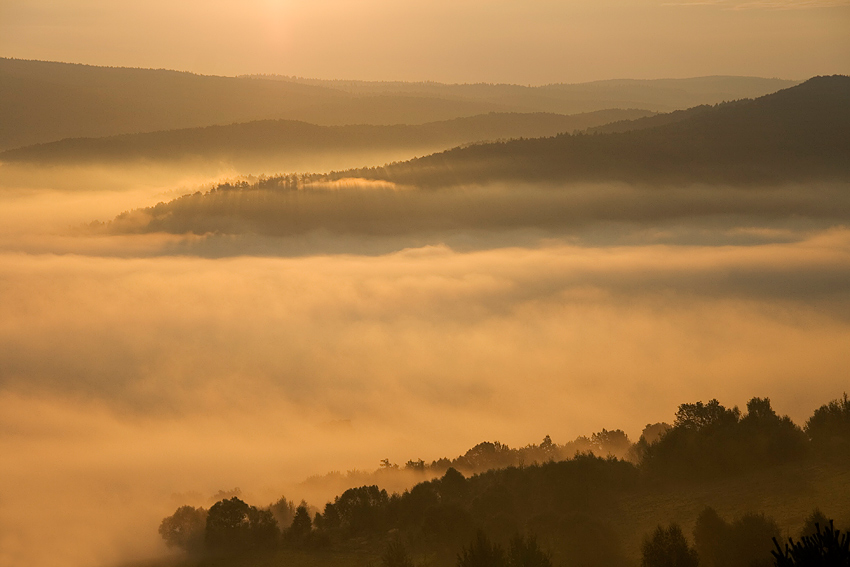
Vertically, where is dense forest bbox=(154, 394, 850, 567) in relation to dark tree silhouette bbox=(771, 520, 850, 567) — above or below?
above

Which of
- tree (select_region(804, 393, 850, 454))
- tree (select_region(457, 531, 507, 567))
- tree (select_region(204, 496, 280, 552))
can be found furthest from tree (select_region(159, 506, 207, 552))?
tree (select_region(804, 393, 850, 454))

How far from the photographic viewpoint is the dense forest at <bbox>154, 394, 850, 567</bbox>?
29.0 meters

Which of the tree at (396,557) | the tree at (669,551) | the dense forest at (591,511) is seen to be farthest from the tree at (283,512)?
the tree at (669,551)

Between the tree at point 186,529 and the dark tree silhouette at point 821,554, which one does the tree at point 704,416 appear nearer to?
the tree at point 186,529

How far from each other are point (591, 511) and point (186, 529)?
1647 centimetres

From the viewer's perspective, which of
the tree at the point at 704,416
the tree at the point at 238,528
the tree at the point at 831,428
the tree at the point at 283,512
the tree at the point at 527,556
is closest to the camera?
the tree at the point at 527,556

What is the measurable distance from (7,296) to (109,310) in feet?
67.6

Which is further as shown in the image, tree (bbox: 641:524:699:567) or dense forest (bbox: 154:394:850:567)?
dense forest (bbox: 154:394:850:567)

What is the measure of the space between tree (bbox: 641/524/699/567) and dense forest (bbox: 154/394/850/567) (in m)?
0.03

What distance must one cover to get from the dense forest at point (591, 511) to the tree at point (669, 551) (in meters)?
0.03

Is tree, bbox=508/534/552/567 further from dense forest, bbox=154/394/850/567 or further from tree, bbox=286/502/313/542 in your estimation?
tree, bbox=286/502/313/542

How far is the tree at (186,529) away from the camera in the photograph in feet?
120

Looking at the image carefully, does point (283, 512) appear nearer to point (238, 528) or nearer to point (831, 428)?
point (238, 528)

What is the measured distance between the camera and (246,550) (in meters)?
35.3
